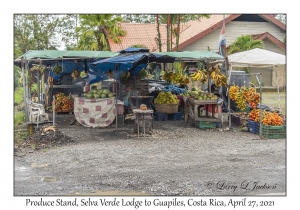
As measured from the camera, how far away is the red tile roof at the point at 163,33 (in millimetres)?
21250

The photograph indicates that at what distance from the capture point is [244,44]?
67.3 ft

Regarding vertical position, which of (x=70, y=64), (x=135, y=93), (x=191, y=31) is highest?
(x=191, y=31)

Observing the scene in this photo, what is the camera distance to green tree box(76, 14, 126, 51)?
61.0ft

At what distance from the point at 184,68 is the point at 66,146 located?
37.0 ft

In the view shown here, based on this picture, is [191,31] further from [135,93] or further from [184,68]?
[135,93]

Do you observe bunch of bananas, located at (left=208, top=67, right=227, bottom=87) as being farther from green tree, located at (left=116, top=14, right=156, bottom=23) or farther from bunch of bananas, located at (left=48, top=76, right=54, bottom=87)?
green tree, located at (left=116, top=14, right=156, bottom=23)

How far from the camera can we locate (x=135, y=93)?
13219 millimetres

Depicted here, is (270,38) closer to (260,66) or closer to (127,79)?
(260,66)

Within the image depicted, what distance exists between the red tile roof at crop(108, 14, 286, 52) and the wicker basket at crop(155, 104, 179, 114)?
23.9 feet

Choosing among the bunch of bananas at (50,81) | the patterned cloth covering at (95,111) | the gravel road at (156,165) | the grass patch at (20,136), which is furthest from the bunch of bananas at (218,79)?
the bunch of bananas at (50,81)

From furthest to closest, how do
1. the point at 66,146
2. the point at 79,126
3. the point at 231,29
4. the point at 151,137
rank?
the point at 231,29 < the point at 79,126 < the point at 151,137 < the point at 66,146

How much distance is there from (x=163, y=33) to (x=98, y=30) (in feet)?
17.3

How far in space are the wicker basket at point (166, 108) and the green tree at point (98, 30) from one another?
21.2 feet

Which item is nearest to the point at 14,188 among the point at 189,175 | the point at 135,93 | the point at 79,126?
the point at 189,175
